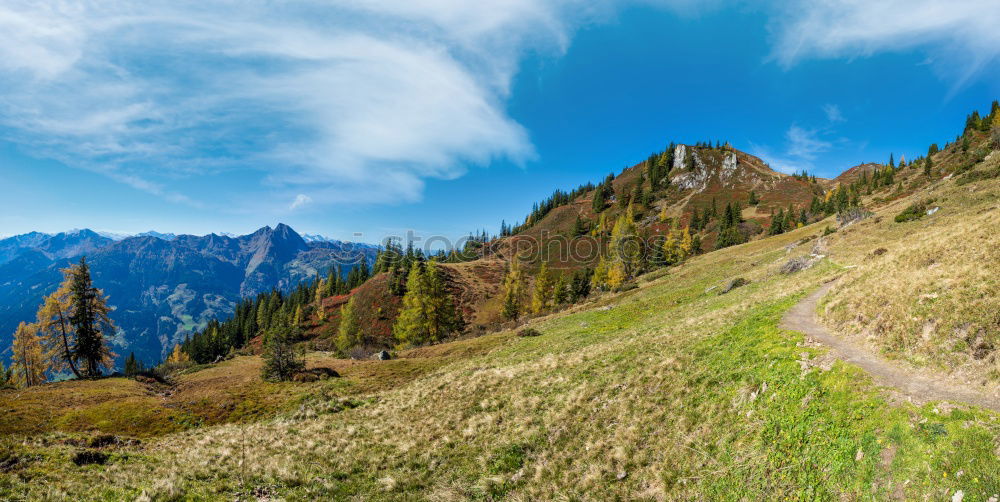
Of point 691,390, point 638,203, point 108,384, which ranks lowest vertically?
point 108,384

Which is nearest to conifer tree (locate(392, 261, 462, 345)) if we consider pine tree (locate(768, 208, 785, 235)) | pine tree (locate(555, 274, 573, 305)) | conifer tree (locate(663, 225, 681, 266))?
pine tree (locate(555, 274, 573, 305))

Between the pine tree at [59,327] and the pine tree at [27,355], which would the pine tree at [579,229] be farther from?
the pine tree at [27,355]

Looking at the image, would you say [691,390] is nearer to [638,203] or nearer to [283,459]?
[283,459]

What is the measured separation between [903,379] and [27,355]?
9576cm

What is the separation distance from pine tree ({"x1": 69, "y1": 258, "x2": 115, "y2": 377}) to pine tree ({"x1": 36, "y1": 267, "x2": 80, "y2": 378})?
0.49 metres

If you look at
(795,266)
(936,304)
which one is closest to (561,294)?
(795,266)

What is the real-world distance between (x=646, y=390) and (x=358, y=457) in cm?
1120

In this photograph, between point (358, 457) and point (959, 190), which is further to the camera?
point (959, 190)

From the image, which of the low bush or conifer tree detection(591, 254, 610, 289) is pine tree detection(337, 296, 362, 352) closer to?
conifer tree detection(591, 254, 610, 289)

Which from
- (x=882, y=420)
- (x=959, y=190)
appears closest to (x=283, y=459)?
(x=882, y=420)

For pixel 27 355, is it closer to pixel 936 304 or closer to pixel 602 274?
pixel 936 304

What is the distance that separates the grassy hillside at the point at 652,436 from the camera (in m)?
6.76

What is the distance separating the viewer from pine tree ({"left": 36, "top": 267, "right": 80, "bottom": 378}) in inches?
1657

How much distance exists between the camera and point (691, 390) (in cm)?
1138
